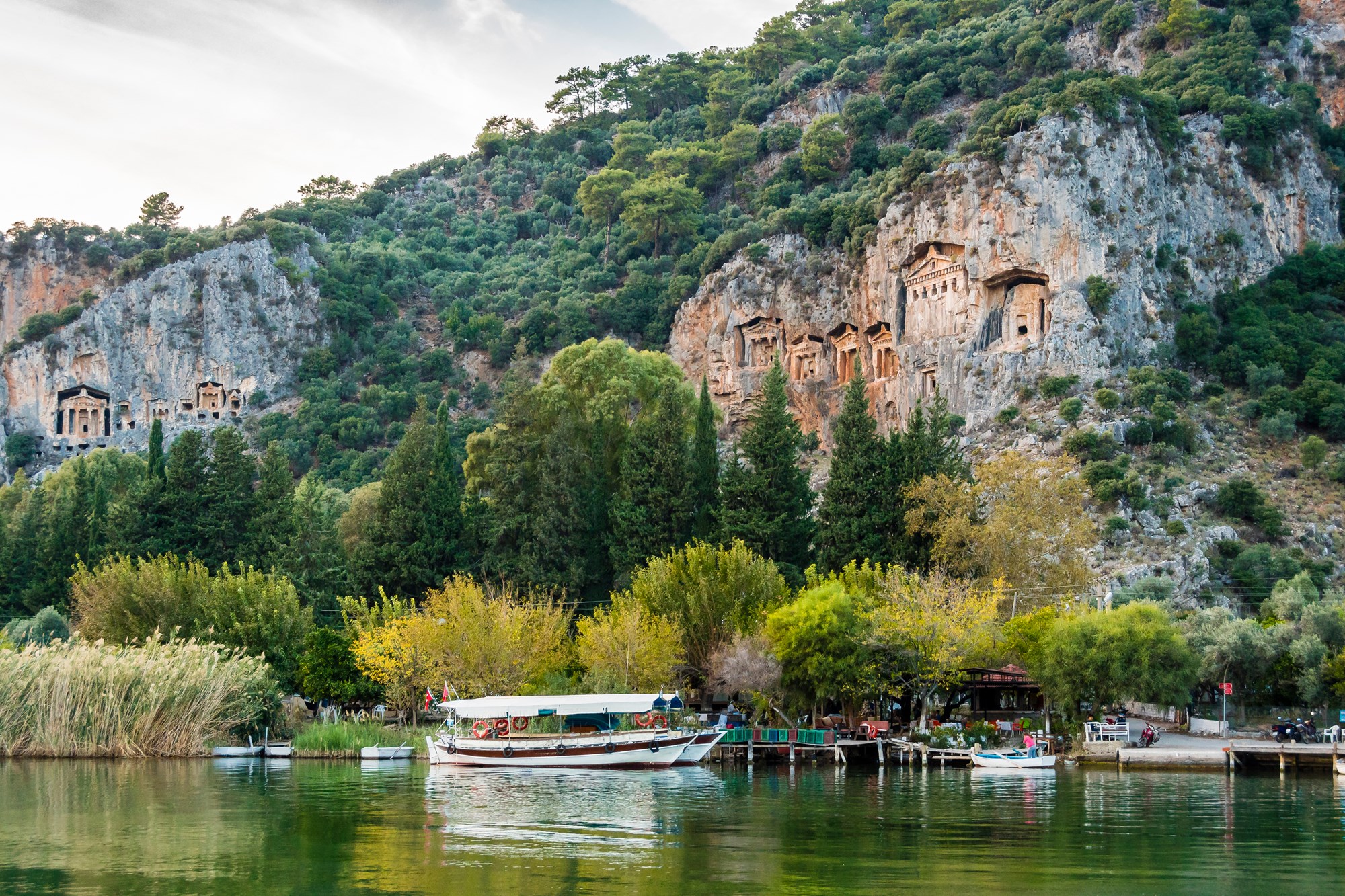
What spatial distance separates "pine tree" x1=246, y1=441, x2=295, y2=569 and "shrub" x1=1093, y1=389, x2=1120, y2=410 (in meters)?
43.9

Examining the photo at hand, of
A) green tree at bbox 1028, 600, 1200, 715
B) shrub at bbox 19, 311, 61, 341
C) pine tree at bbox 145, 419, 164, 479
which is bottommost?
green tree at bbox 1028, 600, 1200, 715

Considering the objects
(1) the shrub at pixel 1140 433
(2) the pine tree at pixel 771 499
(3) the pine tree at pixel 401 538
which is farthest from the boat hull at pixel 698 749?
(1) the shrub at pixel 1140 433

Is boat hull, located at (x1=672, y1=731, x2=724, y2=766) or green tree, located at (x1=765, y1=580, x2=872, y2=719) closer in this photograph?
boat hull, located at (x1=672, y1=731, x2=724, y2=766)

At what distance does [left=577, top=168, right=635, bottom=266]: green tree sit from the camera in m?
119

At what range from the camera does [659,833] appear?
2733 centimetres

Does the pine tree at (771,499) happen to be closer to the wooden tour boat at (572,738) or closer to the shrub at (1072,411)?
the wooden tour boat at (572,738)

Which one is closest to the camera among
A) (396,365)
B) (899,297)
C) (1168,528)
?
(1168,528)

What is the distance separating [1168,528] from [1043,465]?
987cm

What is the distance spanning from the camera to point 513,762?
44.5 metres

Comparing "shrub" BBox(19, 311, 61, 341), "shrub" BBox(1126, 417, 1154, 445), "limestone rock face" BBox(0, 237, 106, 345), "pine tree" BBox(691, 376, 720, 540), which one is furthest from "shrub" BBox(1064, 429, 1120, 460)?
"limestone rock face" BBox(0, 237, 106, 345)

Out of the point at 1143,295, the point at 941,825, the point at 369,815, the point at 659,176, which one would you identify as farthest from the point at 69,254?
the point at 941,825

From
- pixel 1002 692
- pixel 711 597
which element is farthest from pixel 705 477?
pixel 1002 692

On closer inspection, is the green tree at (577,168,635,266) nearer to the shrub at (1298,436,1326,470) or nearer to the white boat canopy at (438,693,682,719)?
the shrub at (1298,436,1326,470)

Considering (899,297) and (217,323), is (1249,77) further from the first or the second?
(217,323)
